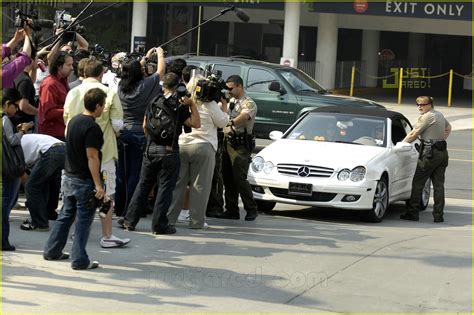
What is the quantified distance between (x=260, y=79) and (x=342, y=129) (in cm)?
643

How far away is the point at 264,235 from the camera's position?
1084 centimetres

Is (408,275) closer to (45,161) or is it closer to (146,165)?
(146,165)

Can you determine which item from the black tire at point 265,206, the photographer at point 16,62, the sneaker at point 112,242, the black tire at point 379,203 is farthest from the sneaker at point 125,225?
the black tire at point 379,203

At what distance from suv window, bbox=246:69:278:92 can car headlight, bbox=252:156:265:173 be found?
700cm

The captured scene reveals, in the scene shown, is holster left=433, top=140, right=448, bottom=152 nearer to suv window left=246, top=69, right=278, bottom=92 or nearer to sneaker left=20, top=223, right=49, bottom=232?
sneaker left=20, top=223, right=49, bottom=232

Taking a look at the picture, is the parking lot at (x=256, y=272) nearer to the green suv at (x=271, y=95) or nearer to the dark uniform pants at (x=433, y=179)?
the dark uniform pants at (x=433, y=179)

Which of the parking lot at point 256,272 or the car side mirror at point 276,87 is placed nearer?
the parking lot at point 256,272

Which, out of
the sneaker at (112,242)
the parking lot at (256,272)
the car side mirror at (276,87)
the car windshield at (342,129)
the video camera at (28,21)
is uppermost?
the video camera at (28,21)

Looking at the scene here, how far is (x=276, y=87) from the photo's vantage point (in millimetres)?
19328

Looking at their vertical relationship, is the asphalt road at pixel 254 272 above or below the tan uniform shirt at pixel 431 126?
below

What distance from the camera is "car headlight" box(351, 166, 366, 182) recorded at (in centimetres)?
1213

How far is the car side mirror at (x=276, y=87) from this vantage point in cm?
1933

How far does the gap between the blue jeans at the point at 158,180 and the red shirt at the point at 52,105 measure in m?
1.04

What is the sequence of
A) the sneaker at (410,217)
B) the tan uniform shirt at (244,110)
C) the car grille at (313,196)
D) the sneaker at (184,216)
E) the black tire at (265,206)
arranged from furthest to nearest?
the sneaker at (410,217), the black tire at (265,206), the car grille at (313,196), the tan uniform shirt at (244,110), the sneaker at (184,216)
